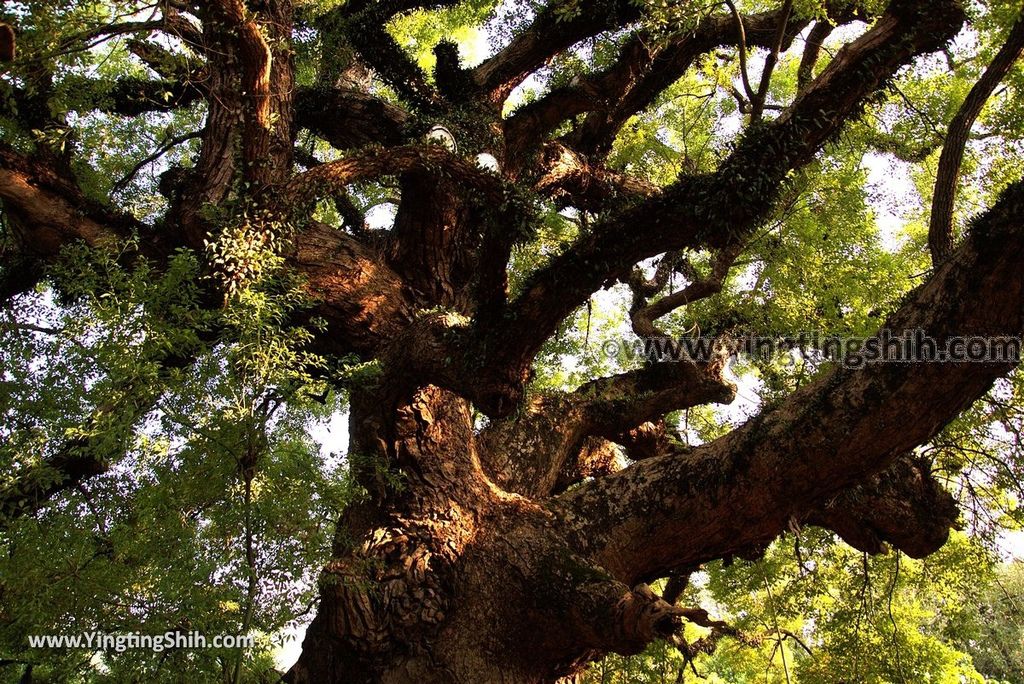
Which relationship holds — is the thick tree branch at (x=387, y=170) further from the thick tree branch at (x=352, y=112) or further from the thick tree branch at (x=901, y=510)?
the thick tree branch at (x=901, y=510)

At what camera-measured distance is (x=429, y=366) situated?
4.79 metres

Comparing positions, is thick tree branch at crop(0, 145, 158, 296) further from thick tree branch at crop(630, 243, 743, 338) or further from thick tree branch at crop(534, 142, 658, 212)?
thick tree branch at crop(630, 243, 743, 338)

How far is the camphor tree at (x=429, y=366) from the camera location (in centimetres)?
370

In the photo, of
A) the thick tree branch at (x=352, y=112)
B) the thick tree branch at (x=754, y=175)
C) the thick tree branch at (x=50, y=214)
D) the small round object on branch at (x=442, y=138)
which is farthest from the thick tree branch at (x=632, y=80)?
the thick tree branch at (x=50, y=214)

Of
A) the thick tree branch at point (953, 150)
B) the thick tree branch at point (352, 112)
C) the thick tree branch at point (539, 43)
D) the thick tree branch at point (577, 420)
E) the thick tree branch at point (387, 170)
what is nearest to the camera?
the thick tree branch at point (953, 150)

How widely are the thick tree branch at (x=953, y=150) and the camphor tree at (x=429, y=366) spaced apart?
0.02m

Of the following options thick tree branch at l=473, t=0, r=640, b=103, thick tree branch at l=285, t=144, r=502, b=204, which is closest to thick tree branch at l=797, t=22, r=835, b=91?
thick tree branch at l=473, t=0, r=640, b=103

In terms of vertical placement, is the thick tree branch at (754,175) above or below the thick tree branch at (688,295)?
below

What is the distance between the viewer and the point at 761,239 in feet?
24.3

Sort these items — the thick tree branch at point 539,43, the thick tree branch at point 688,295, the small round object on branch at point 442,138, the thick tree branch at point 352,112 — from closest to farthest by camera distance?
1. the small round object on branch at point 442,138
2. the thick tree branch at point 688,295
3. the thick tree branch at point 539,43
4. the thick tree branch at point 352,112

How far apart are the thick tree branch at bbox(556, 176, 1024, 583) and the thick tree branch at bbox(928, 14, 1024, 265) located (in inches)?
30.3

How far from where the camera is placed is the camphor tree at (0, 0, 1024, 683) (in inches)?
146

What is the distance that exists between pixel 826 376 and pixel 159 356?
140 inches

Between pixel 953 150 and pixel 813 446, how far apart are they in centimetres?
196
